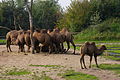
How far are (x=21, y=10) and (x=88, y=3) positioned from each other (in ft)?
64.0

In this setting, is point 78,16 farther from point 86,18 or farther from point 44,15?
point 44,15

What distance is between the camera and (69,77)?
46.6 feet

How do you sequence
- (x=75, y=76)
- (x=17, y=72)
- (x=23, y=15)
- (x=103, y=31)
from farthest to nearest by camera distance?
(x=23, y=15) < (x=103, y=31) < (x=17, y=72) < (x=75, y=76)

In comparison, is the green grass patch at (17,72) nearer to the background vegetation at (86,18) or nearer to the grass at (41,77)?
the grass at (41,77)

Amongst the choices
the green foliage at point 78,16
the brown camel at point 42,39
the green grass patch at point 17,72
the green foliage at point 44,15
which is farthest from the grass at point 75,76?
the green foliage at point 44,15

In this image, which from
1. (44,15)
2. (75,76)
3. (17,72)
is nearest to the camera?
(75,76)

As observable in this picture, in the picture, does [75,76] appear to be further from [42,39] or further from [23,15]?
[23,15]

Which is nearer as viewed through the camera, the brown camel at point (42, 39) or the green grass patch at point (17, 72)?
the green grass patch at point (17, 72)

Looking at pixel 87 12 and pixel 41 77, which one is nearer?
pixel 41 77

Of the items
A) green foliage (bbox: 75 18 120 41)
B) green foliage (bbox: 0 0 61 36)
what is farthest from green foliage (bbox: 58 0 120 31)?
green foliage (bbox: 0 0 61 36)

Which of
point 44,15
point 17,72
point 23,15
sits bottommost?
point 17,72

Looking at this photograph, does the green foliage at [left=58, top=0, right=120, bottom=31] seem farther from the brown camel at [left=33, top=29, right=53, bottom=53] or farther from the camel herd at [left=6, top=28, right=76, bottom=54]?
the brown camel at [left=33, top=29, right=53, bottom=53]

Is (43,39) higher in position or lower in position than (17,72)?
higher

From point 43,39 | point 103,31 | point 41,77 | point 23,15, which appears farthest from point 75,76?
point 23,15
